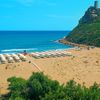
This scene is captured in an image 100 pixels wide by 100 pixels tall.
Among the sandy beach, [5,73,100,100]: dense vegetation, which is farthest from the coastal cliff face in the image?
[5,73,100,100]: dense vegetation

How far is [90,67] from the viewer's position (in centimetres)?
3784

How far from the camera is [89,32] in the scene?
9350cm

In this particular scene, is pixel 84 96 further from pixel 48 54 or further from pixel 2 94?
pixel 48 54

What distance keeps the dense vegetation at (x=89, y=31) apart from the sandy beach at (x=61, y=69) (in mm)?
32936

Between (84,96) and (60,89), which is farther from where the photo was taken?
(60,89)

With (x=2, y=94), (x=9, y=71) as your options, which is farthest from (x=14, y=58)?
(x=2, y=94)

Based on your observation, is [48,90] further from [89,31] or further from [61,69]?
[89,31]

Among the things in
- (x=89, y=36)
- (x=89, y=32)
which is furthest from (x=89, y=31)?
(x=89, y=36)

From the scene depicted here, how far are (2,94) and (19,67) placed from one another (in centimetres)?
1155

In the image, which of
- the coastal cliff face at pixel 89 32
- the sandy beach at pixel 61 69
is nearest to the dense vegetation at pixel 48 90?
the sandy beach at pixel 61 69

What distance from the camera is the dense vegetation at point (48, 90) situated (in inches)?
797

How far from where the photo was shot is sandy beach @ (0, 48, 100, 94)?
3171 centimetres

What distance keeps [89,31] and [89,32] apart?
1085 millimetres

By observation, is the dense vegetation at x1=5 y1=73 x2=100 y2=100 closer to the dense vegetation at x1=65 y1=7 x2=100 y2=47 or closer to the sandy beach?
the sandy beach
